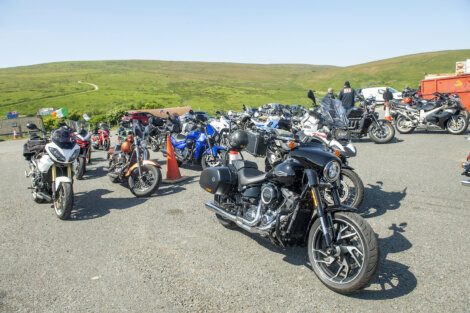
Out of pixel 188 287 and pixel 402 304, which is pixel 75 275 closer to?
pixel 188 287

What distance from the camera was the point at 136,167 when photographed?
711 cm

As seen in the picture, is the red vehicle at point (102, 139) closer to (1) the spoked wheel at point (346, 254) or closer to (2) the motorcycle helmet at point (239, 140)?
(2) the motorcycle helmet at point (239, 140)

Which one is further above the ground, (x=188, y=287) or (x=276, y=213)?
(x=276, y=213)

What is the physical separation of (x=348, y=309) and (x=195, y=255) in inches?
75.4

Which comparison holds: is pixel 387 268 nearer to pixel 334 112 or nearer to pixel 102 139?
pixel 334 112

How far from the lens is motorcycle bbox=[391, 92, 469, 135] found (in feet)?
39.2

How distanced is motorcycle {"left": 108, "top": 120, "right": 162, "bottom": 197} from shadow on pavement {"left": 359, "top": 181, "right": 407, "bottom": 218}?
3.69 metres

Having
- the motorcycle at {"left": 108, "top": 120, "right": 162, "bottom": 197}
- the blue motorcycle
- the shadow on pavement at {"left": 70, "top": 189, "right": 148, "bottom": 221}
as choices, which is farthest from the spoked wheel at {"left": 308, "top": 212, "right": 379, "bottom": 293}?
the blue motorcycle

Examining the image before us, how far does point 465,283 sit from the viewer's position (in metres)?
3.62

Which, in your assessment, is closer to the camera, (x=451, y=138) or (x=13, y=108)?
(x=451, y=138)

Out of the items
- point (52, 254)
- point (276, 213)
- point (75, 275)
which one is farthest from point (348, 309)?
point (52, 254)

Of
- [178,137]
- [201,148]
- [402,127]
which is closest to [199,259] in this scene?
[201,148]

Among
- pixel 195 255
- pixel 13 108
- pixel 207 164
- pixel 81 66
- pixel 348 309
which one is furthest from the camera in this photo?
pixel 81 66

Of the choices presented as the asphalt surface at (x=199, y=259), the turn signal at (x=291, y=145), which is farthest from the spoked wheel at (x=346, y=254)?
the turn signal at (x=291, y=145)
